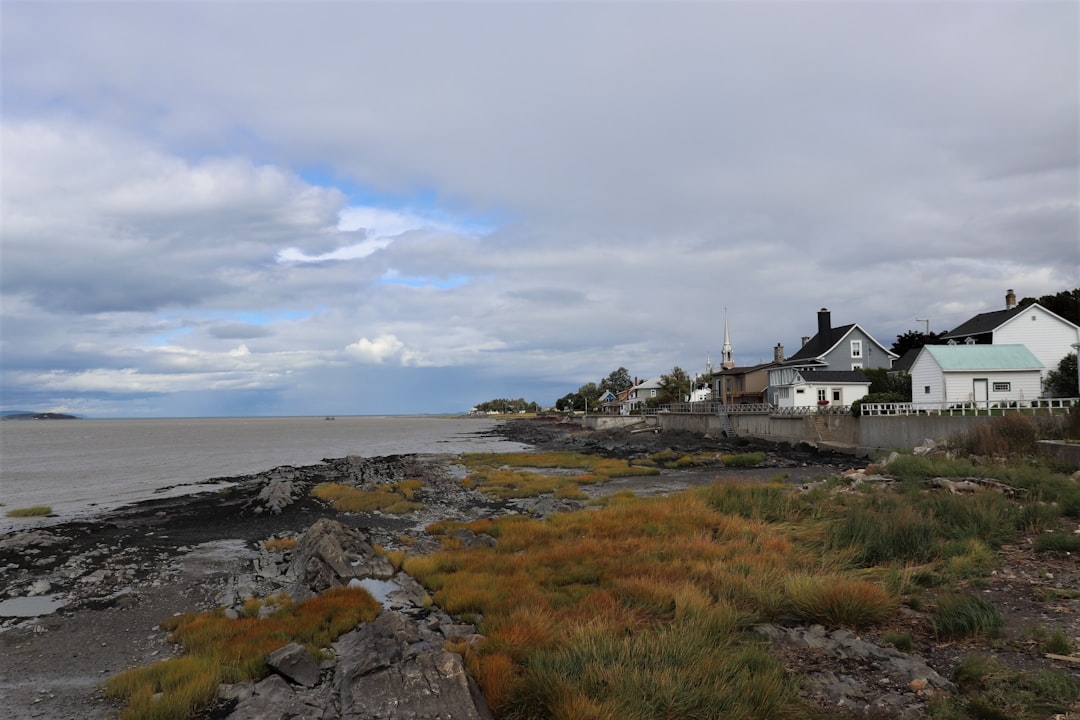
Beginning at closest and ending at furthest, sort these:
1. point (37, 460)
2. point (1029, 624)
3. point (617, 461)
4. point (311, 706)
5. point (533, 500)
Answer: point (311, 706) → point (1029, 624) → point (533, 500) → point (617, 461) → point (37, 460)

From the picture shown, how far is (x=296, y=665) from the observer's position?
8844 mm

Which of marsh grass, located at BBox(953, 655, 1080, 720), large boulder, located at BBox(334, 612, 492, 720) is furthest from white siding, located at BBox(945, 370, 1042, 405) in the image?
large boulder, located at BBox(334, 612, 492, 720)

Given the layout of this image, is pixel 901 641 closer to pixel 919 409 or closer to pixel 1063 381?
pixel 919 409

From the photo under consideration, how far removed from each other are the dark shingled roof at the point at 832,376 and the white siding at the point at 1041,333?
1395 centimetres

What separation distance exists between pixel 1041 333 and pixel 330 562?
192ft

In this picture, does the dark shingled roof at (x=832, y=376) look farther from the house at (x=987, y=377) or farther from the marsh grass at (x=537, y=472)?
the marsh grass at (x=537, y=472)

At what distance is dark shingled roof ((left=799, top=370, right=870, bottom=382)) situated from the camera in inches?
2502

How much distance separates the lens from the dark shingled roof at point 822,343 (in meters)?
74.2

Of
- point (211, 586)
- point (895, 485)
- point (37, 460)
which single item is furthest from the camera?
point (37, 460)

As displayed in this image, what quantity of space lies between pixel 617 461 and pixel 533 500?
21.0 meters

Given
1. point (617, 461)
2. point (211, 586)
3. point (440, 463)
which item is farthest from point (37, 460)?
point (211, 586)

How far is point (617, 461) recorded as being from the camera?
50250 millimetres

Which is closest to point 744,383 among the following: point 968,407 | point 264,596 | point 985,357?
point 985,357

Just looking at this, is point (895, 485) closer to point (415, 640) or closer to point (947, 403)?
point (415, 640)
